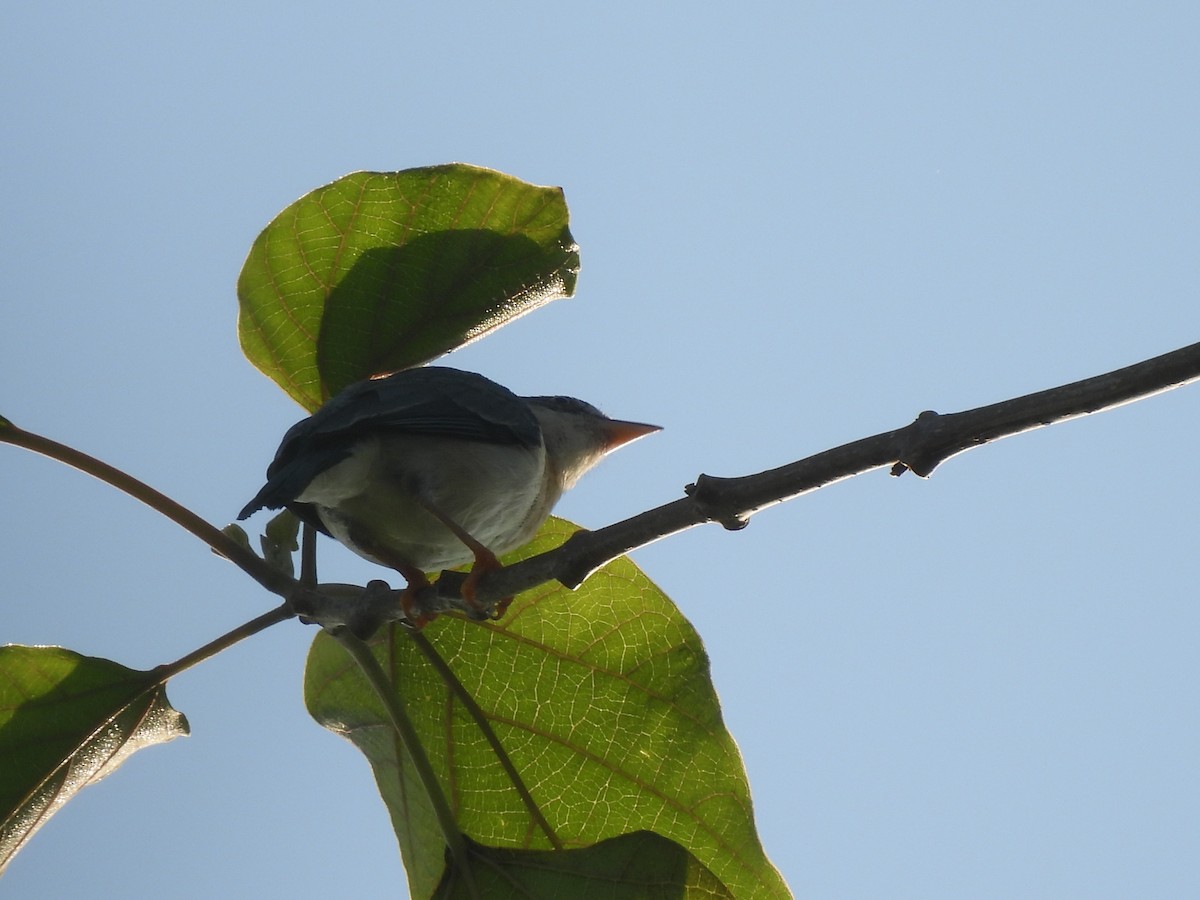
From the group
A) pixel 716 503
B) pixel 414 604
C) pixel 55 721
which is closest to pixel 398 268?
pixel 414 604

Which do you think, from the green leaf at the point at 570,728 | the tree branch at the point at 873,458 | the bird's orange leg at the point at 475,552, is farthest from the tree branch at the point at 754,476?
the green leaf at the point at 570,728

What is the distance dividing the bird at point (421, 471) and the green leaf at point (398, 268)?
0.16 m

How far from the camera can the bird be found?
3113 mm

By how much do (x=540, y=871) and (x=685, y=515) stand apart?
114cm

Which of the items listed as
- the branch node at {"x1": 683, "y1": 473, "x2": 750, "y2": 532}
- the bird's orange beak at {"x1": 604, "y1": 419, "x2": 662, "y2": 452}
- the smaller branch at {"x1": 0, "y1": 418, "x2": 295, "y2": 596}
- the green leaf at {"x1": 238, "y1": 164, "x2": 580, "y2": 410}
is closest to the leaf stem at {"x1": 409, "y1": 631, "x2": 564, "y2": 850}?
the smaller branch at {"x1": 0, "y1": 418, "x2": 295, "y2": 596}

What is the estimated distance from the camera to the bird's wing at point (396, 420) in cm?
295

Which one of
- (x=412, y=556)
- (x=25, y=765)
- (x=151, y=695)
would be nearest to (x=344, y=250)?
(x=412, y=556)

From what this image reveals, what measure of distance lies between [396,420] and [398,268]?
0.42 m

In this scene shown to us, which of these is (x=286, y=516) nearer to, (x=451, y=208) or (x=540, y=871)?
(x=451, y=208)

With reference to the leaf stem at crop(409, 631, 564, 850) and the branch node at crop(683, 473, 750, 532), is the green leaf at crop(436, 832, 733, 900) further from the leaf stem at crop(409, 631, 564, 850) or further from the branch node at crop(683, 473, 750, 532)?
the branch node at crop(683, 473, 750, 532)

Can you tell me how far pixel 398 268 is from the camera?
3293 mm

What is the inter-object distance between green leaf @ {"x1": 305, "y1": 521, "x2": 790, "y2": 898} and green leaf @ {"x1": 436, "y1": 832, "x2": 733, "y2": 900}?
210mm

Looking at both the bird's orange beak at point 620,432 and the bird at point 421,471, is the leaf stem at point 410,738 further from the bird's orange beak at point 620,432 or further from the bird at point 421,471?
the bird's orange beak at point 620,432

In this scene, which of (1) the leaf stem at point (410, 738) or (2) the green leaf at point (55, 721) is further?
(2) the green leaf at point (55, 721)
